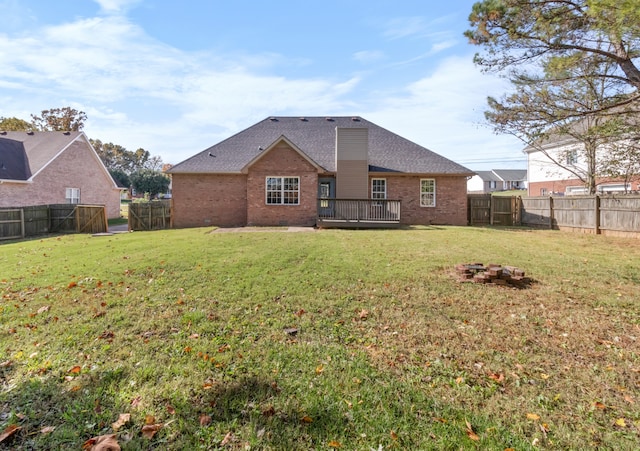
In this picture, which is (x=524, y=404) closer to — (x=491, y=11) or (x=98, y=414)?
(x=98, y=414)

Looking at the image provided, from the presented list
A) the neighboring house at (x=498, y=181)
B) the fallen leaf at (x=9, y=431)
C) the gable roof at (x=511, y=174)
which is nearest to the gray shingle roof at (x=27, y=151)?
the fallen leaf at (x=9, y=431)

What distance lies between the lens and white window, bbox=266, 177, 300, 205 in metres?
17.5

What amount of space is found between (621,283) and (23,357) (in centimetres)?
972

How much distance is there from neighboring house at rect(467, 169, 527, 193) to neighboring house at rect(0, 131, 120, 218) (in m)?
59.1

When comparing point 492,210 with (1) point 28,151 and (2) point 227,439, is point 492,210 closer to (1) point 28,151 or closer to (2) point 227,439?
(2) point 227,439

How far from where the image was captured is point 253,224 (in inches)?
693

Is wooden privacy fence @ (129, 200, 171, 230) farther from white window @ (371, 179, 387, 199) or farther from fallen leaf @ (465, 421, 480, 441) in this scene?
fallen leaf @ (465, 421, 480, 441)

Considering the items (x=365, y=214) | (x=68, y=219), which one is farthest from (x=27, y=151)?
(x=365, y=214)

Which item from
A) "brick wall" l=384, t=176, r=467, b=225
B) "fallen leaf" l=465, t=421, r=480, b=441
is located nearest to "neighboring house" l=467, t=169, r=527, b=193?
"brick wall" l=384, t=176, r=467, b=225

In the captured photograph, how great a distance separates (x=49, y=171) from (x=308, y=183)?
18.3 m

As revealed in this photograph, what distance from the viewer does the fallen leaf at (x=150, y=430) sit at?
103 inches

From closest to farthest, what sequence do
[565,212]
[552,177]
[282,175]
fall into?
[565,212] → [282,175] → [552,177]

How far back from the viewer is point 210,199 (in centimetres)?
1872

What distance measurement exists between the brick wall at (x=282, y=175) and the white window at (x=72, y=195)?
1551 cm
